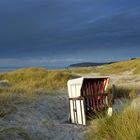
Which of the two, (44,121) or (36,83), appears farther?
(36,83)

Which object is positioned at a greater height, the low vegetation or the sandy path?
the low vegetation

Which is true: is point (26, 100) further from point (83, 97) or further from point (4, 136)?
point (4, 136)

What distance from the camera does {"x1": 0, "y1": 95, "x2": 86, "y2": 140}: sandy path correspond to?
9.55 metres

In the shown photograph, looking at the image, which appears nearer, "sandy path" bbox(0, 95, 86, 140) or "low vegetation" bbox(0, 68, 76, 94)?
"sandy path" bbox(0, 95, 86, 140)

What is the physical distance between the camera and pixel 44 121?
35.3 feet

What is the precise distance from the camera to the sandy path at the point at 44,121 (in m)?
9.55

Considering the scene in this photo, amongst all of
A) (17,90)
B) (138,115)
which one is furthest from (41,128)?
(17,90)

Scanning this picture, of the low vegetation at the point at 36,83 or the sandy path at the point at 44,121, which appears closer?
the sandy path at the point at 44,121

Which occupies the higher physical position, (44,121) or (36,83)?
(36,83)

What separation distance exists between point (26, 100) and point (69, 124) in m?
2.50

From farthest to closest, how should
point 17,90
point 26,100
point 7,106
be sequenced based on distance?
point 17,90, point 26,100, point 7,106

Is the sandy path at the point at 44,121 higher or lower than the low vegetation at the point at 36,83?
lower

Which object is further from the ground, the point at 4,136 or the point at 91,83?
the point at 91,83

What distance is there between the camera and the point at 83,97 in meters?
10.9
